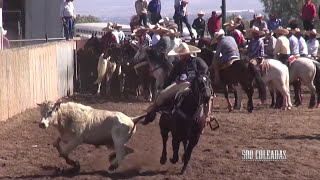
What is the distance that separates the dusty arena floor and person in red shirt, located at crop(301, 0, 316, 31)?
8.96 m

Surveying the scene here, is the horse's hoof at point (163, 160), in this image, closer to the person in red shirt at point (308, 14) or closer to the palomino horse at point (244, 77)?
the palomino horse at point (244, 77)

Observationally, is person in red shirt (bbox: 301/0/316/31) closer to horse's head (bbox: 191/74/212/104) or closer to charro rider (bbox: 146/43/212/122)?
charro rider (bbox: 146/43/212/122)

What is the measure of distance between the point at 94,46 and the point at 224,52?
6387 mm

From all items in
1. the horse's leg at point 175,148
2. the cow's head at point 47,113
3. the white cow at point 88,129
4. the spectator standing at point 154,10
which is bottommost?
the horse's leg at point 175,148

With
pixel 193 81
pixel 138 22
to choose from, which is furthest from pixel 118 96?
pixel 193 81

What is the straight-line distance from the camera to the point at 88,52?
25766mm

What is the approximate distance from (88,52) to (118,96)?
2212 millimetres

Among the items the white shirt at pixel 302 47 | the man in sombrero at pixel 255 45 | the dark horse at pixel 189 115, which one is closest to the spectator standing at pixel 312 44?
the white shirt at pixel 302 47

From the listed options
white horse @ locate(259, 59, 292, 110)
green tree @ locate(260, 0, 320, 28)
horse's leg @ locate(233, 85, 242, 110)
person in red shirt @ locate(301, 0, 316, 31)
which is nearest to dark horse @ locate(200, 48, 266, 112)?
horse's leg @ locate(233, 85, 242, 110)

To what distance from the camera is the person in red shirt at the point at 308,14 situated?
2684 centimetres

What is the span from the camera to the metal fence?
52.9 ft

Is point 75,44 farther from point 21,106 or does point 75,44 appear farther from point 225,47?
point 21,106

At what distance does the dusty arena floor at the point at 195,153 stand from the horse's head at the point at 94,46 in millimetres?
7752

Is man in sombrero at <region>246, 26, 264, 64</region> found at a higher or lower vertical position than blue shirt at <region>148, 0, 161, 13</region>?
lower
